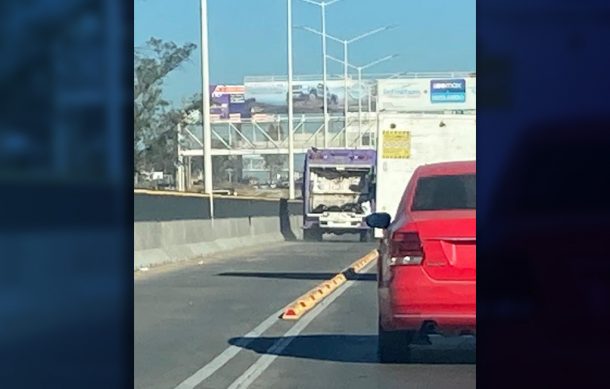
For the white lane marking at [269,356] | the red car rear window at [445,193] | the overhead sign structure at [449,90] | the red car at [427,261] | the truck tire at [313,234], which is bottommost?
the white lane marking at [269,356]

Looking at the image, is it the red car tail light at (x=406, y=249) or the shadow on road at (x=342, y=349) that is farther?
the red car tail light at (x=406, y=249)

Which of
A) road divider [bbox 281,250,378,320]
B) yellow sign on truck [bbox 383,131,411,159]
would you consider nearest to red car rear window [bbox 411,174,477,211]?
yellow sign on truck [bbox 383,131,411,159]

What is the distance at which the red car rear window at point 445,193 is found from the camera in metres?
3.42

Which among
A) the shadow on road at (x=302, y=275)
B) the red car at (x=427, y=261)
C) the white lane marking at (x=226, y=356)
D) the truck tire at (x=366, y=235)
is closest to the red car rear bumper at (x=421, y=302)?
the red car at (x=427, y=261)

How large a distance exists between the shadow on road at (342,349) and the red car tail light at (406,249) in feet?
1.43

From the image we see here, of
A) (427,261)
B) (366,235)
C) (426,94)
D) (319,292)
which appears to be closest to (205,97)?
(426,94)

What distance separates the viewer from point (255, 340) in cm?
588

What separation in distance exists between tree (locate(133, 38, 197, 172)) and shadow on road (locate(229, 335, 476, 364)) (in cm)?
158

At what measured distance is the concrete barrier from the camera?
377 cm

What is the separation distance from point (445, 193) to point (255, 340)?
1851 millimetres
